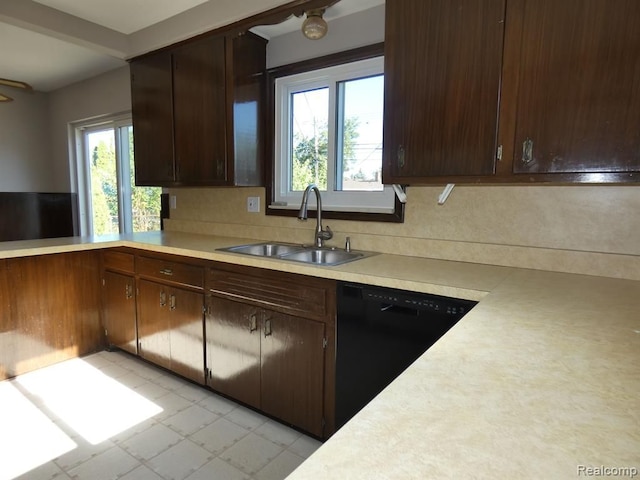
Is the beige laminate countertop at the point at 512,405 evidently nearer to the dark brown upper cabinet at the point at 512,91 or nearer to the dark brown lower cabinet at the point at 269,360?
the dark brown upper cabinet at the point at 512,91

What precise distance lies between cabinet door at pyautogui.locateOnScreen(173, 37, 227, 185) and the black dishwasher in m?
1.35

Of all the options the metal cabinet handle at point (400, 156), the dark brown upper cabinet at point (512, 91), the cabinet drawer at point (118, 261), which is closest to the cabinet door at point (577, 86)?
the dark brown upper cabinet at point (512, 91)

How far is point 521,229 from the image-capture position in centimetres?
171

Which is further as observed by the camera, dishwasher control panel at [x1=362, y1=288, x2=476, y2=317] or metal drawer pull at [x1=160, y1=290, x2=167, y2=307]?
metal drawer pull at [x1=160, y1=290, x2=167, y2=307]

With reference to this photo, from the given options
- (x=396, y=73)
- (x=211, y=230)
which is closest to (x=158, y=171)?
(x=211, y=230)

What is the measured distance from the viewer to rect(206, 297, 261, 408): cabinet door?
1.90m

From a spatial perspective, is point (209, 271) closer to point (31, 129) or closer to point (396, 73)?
point (396, 73)

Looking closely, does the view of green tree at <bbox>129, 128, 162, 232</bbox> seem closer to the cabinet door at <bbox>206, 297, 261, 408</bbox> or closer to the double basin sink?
the double basin sink

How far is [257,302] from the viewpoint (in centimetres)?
187

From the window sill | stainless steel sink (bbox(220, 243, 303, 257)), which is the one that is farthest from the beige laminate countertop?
stainless steel sink (bbox(220, 243, 303, 257))

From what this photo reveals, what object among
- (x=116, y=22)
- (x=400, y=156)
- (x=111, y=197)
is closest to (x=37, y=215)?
(x=111, y=197)

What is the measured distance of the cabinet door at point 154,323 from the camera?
231 cm

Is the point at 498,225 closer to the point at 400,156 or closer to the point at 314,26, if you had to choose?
the point at 400,156

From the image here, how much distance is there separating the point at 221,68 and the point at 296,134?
24.4 inches
